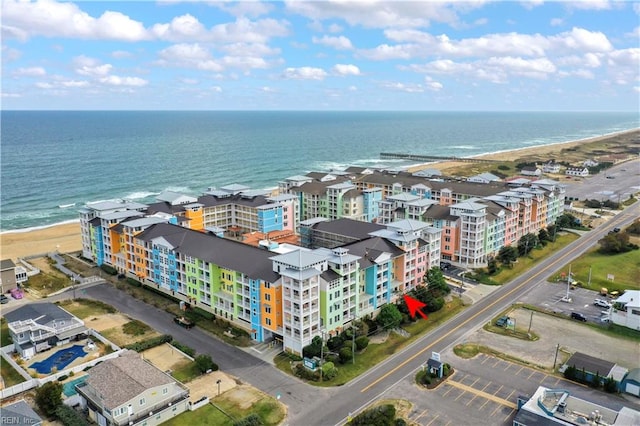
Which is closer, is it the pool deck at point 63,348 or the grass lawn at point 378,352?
the grass lawn at point 378,352

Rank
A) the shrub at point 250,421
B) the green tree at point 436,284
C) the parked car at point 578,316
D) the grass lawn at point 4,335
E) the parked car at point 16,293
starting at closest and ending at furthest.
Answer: the shrub at point 250,421
the grass lawn at point 4,335
the parked car at point 578,316
the green tree at point 436,284
the parked car at point 16,293

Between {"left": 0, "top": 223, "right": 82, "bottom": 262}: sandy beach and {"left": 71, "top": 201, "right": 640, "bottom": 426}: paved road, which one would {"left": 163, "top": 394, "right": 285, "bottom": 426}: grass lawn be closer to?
{"left": 71, "top": 201, "right": 640, "bottom": 426}: paved road

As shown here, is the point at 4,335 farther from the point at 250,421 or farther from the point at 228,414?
the point at 250,421

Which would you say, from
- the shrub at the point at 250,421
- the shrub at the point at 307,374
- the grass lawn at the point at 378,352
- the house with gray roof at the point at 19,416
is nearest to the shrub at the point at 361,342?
the grass lawn at the point at 378,352

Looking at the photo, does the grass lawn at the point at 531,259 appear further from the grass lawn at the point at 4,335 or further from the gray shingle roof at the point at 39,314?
the grass lawn at the point at 4,335

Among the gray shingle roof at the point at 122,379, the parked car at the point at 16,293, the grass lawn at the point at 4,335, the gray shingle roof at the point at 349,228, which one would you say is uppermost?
the gray shingle roof at the point at 349,228

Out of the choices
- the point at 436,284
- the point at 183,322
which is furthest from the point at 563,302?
the point at 183,322

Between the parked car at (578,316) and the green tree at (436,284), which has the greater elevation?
the green tree at (436,284)

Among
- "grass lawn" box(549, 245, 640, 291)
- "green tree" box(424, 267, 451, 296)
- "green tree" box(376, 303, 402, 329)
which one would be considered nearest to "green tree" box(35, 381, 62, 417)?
"green tree" box(376, 303, 402, 329)
